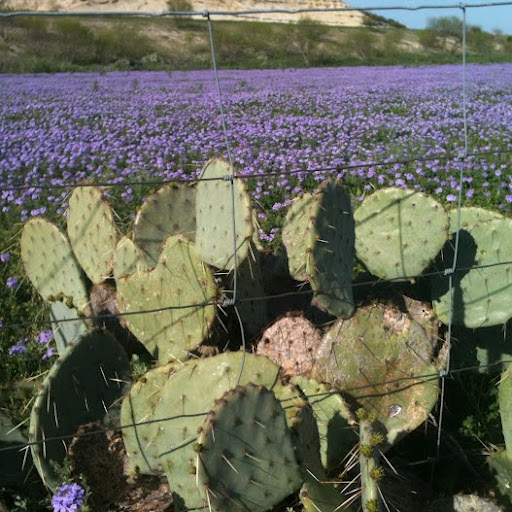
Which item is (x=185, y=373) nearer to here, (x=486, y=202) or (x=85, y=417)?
(x=85, y=417)

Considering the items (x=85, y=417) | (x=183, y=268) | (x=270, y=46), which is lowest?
(x=85, y=417)

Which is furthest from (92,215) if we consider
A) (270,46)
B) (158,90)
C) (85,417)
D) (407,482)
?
(270,46)

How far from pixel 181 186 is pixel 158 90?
34.0ft

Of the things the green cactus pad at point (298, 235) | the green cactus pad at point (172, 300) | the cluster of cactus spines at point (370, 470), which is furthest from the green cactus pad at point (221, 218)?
the cluster of cactus spines at point (370, 470)

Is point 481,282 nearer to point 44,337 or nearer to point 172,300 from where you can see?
point 172,300

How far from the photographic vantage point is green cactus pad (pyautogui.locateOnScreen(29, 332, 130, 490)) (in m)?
2.22

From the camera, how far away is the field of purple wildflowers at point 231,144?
4.53 metres

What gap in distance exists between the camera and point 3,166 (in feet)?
20.9

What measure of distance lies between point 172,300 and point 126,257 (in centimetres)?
39

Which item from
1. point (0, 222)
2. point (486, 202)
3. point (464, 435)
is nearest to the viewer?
point (464, 435)

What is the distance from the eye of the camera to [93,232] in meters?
2.91

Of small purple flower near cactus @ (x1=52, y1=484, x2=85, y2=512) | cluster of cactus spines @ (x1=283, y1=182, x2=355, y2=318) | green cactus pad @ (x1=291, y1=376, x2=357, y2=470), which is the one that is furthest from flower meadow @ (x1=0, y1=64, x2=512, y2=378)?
small purple flower near cactus @ (x1=52, y1=484, x2=85, y2=512)

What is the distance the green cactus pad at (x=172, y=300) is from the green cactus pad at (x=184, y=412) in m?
0.23

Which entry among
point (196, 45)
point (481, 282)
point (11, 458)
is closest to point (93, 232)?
point (11, 458)
